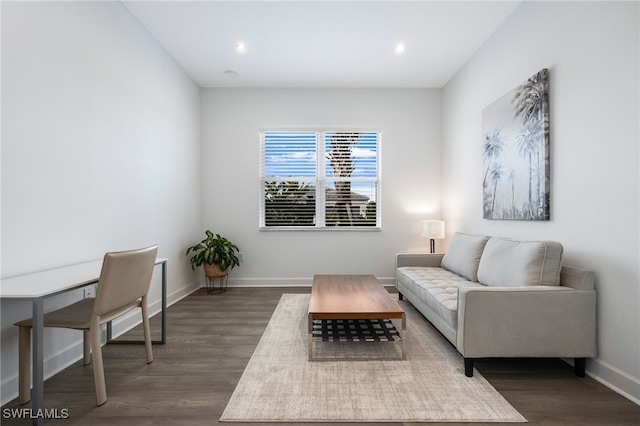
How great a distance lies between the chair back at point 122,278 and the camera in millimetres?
1861

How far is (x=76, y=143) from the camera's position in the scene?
2.54 meters

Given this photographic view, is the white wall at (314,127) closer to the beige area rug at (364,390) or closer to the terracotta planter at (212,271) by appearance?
the terracotta planter at (212,271)

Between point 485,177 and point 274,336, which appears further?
point 485,177

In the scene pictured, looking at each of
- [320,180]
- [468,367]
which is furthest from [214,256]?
[468,367]

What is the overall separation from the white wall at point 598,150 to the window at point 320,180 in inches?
91.7

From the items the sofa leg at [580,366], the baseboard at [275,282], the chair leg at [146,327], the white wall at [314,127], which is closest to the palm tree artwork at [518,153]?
the sofa leg at [580,366]

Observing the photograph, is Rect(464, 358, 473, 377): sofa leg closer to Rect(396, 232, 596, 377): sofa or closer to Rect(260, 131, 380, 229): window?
Rect(396, 232, 596, 377): sofa

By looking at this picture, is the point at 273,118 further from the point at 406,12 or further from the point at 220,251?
the point at 406,12

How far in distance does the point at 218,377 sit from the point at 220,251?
2638 mm

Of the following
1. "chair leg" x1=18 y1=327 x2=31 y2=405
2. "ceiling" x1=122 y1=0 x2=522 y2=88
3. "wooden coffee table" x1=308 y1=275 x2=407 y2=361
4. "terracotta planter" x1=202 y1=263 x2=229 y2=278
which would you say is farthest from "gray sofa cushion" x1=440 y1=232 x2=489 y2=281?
"chair leg" x1=18 y1=327 x2=31 y2=405

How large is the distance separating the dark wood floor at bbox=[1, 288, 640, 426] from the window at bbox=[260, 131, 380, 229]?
2.46 m

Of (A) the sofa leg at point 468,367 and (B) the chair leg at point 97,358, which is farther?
(A) the sofa leg at point 468,367

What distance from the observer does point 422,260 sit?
4.25 m

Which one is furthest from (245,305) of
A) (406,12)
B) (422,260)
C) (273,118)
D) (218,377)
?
(406,12)
